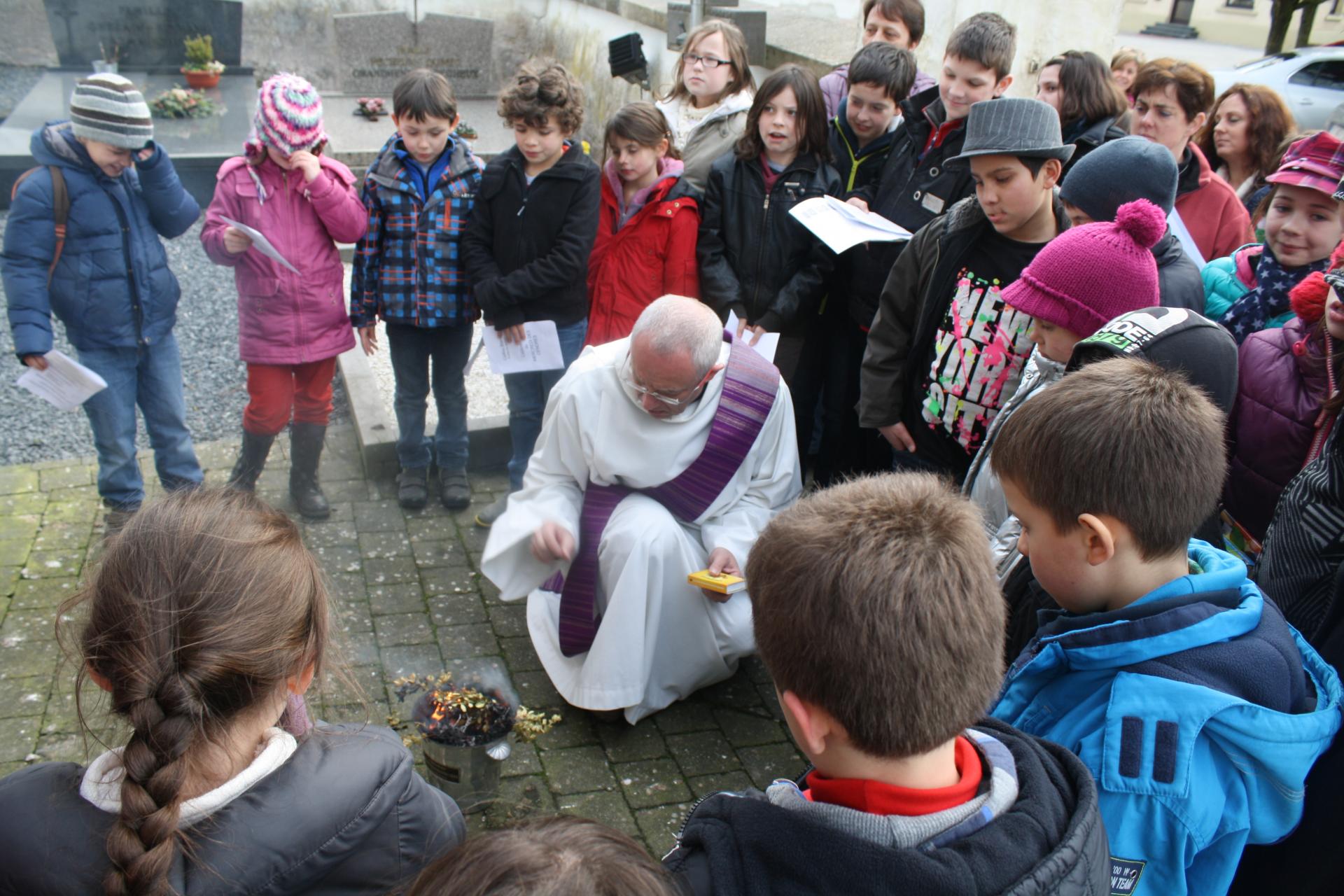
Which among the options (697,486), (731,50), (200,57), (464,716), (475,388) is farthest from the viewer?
(200,57)

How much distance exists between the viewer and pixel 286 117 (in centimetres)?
423

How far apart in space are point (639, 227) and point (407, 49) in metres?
10.0

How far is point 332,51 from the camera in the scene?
13.5m

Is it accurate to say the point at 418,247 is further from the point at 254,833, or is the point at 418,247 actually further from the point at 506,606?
the point at 254,833

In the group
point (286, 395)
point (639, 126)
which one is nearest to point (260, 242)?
point (286, 395)

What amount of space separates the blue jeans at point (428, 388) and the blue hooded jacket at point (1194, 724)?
142 inches

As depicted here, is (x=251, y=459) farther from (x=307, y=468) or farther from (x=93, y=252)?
(x=93, y=252)

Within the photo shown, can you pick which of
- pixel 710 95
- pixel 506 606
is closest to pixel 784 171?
pixel 710 95

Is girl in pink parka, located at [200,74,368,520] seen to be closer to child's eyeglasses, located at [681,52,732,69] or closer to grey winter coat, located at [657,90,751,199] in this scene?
grey winter coat, located at [657,90,751,199]

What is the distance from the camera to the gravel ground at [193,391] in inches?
207

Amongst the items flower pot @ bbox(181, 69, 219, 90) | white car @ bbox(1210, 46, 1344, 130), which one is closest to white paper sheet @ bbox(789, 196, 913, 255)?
flower pot @ bbox(181, 69, 219, 90)

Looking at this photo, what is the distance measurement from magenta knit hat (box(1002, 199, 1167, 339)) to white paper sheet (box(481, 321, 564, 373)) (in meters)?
2.37

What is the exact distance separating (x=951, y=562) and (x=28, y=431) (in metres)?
→ 5.37

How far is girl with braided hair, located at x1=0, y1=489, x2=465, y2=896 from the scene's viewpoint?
141 cm
